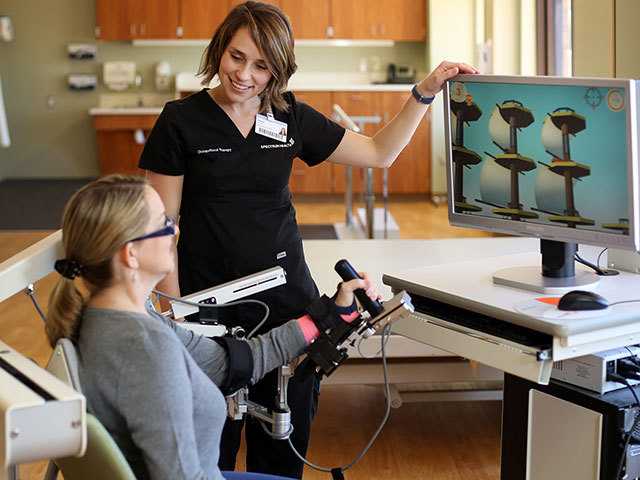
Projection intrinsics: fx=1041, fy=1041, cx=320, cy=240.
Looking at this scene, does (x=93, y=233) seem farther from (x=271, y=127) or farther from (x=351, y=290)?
(x=271, y=127)

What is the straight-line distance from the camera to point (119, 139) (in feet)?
31.7

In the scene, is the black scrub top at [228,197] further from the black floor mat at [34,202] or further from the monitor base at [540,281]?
the black floor mat at [34,202]

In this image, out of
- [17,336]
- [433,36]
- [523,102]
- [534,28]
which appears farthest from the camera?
[433,36]

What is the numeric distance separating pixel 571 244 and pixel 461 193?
0.97ft

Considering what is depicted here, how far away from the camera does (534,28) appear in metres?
7.24

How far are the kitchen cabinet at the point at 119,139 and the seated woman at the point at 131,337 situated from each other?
7.91m

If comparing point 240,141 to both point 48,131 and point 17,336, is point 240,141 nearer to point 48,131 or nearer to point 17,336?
point 17,336

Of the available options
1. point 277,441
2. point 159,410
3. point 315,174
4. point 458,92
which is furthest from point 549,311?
point 315,174

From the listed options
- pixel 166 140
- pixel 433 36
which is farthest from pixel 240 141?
pixel 433 36

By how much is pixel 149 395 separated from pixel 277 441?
0.94 metres

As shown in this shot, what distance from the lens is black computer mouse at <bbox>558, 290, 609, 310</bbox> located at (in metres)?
2.06

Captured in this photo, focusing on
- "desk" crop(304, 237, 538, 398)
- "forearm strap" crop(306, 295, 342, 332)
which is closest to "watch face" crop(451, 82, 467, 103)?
"forearm strap" crop(306, 295, 342, 332)

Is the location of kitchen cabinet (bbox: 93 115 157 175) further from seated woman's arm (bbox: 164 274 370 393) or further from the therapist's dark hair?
seated woman's arm (bbox: 164 274 370 393)

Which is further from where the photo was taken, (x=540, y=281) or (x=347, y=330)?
(x=540, y=281)
